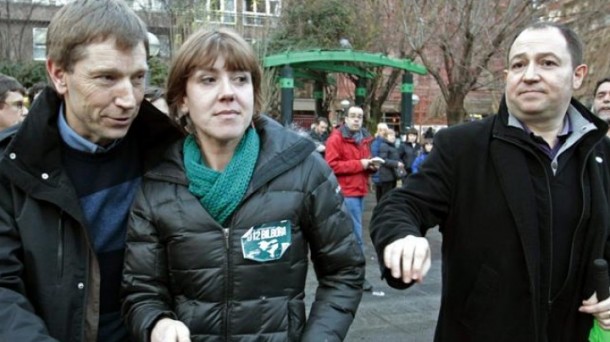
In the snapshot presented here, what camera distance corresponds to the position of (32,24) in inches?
998

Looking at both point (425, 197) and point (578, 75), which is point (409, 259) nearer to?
point (425, 197)

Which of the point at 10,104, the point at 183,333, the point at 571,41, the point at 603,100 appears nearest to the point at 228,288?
the point at 183,333

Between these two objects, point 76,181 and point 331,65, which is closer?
point 76,181

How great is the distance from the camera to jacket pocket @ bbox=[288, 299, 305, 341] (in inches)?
75.4

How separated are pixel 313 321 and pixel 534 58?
1430 mm

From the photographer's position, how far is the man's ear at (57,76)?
1904mm

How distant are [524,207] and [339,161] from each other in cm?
469

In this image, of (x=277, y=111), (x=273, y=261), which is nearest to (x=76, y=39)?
(x=273, y=261)

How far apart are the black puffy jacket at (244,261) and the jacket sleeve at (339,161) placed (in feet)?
15.8

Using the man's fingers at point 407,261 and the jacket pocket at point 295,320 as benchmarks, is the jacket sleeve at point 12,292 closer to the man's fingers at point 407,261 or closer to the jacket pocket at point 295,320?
the jacket pocket at point 295,320

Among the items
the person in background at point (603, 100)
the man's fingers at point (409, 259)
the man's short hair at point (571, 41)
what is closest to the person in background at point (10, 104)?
the man's fingers at point (409, 259)

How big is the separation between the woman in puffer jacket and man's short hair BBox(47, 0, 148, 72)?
0.65 feet

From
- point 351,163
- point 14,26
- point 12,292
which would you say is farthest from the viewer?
point 14,26

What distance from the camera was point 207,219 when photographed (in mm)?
1867
